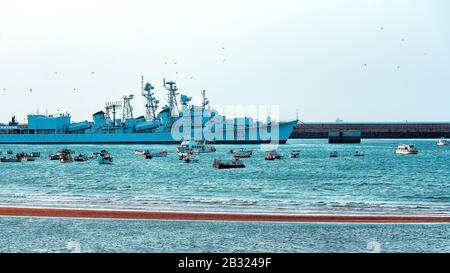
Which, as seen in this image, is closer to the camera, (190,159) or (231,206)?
(231,206)

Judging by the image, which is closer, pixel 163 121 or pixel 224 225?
pixel 224 225

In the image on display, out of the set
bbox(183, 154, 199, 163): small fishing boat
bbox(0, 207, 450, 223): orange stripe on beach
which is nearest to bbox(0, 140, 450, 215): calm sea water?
bbox(0, 207, 450, 223): orange stripe on beach

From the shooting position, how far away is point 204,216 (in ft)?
107

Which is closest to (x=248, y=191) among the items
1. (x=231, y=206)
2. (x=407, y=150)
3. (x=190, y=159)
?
(x=231, y=206)

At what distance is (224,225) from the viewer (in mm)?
29875

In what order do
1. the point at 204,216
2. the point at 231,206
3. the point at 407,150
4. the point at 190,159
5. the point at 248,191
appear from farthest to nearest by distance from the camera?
the point at 407,150 → the point at 190,159 → the point at 248,191 → the point at 231,206 → the point at 204,216

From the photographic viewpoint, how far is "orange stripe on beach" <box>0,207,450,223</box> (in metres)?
31.5

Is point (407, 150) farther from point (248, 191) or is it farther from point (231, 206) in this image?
point (231, 206)

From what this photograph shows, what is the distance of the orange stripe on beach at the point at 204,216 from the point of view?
31531 millimetres

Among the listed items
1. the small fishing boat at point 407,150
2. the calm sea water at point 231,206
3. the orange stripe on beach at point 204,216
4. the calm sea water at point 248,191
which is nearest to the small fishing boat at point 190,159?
the calm sea water at point 248,191
